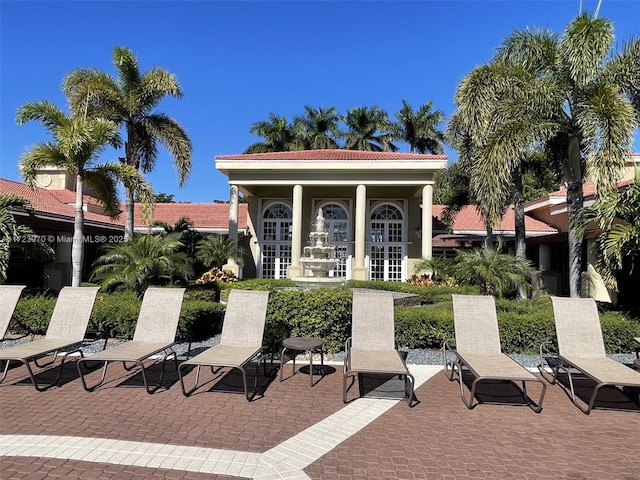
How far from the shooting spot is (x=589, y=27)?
10.1 metres

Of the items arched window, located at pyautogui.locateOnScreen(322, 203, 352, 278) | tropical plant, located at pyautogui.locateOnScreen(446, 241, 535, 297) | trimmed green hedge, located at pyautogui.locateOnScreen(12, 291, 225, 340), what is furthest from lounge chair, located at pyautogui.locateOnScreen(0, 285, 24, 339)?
arched window, located at pyautogui.locateOnScreen(322, 203, 352, 278)

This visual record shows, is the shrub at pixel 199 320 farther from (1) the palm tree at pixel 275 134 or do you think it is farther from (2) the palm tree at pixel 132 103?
(1) the palm tree at pixel 275 134

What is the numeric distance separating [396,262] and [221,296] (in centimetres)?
1168

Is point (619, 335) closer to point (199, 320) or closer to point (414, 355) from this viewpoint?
point (414, 355)

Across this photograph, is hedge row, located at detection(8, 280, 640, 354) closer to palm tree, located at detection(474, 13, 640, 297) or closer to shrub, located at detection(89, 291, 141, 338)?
shrub, located at detection(89, 291, 141, 338)

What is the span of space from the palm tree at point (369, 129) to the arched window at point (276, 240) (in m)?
17.5

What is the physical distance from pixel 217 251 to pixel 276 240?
4.86 meters

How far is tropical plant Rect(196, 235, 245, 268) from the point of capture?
19406mm

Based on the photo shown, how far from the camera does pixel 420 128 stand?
36875 mm

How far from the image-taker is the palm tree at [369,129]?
3850 centimetres

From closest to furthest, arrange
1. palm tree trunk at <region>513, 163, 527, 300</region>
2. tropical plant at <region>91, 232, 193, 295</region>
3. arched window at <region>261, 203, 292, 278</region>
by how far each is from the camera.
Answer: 1. tropical plant at <region>91, 232, 193, 295</region>
2. palm tree trunk at <region>513, 163, 527, 300</region>
3. arched window at <region>261, 203, 292, 278</region>

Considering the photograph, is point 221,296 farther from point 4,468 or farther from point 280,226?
point 4,468

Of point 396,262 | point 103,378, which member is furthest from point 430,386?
point 396,262

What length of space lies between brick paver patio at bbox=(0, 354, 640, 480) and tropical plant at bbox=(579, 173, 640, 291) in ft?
11.5
